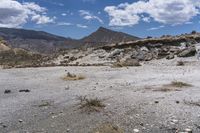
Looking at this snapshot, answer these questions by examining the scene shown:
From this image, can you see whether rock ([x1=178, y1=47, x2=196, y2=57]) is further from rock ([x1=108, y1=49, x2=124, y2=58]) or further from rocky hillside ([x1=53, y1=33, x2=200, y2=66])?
rock ([x1=108, y1=49, x2=124, y2=58])

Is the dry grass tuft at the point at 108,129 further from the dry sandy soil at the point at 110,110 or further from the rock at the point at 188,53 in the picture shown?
the rock at the point at 188,53

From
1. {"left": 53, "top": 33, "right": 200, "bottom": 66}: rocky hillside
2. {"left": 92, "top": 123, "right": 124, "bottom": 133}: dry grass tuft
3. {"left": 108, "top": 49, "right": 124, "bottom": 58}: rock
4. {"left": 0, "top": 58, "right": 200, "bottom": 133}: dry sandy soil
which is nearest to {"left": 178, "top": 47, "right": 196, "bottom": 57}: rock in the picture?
{"left": 53, "top": 33, "right": 200, "bottom": 66}: rocky hillside

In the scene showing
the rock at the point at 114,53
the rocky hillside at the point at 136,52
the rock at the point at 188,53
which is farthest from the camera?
the rock at the point at 114,53

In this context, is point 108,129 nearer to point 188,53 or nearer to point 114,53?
point 188,53

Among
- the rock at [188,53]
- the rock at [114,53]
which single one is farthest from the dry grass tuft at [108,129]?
the rock at [114,53]

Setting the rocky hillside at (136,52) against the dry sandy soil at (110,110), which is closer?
the dry sandy soil at (110,110)

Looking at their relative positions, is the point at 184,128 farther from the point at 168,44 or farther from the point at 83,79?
the point at 168,44

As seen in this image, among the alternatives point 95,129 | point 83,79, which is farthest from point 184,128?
point 83,79

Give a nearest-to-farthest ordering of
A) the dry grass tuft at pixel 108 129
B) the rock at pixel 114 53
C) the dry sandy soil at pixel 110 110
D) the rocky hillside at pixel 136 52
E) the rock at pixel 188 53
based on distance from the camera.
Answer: the dry grass tuft at pixel 108 129 < the dry sandy soil at pixel 110 110 < the rock at pixel 188 53 < the rocky hillside at pixel 136 52 < the rock at pixel 114 53

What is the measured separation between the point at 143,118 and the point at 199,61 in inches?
857

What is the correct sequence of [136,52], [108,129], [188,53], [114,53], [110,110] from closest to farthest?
1. [108,129]
2. [110,110]
3. [188,53]
4. [136,52]
5. [114,53]

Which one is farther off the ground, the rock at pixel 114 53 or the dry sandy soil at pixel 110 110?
Answer: the rock at pixel 114 53

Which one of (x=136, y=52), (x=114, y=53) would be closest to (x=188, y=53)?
(x=136, y=52)

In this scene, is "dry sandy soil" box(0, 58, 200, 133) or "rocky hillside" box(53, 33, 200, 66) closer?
"dry sandy soil" box(0, 58, 200, 133)
